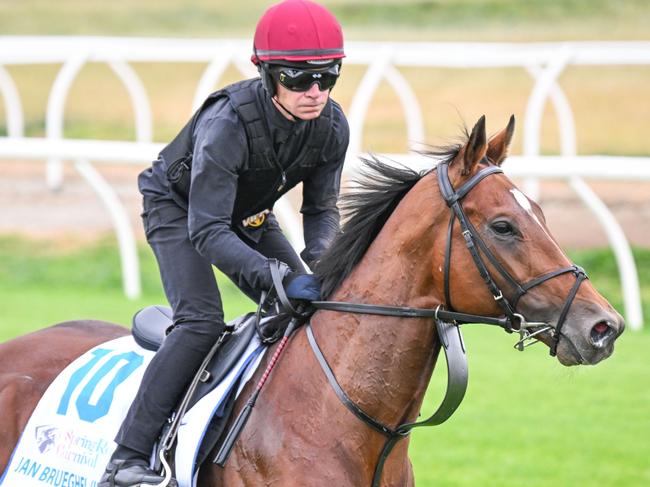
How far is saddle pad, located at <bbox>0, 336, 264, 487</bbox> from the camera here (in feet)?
15.9

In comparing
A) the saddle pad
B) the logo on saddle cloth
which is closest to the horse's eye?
the logo on saddle cloth

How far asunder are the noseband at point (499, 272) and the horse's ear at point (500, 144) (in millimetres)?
140

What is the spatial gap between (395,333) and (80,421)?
146cm

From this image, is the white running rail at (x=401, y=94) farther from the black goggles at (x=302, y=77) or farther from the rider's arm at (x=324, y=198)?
the black goggles at (x=302, y=77)

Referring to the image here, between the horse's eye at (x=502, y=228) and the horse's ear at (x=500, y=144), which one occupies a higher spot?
the horse's ear at (x=500, y=144)

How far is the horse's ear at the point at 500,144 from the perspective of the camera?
4.28 metres

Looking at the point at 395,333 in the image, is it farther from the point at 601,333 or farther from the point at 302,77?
the point at 302,77

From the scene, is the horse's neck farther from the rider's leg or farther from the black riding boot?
the black riding boot

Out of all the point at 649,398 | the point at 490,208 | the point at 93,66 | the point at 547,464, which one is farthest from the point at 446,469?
the point at 93,66

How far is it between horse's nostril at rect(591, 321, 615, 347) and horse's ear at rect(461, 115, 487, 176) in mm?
682

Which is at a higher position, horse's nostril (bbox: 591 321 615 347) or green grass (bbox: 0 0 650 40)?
horse's nostril (bbox: 591 321 615 347)

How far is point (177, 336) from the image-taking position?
4594 millimetres

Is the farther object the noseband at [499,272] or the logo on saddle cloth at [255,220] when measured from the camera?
the logo on saddle cloth at [255,220]

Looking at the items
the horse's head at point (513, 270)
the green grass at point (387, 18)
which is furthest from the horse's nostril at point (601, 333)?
the green grass at point (387, 18)
